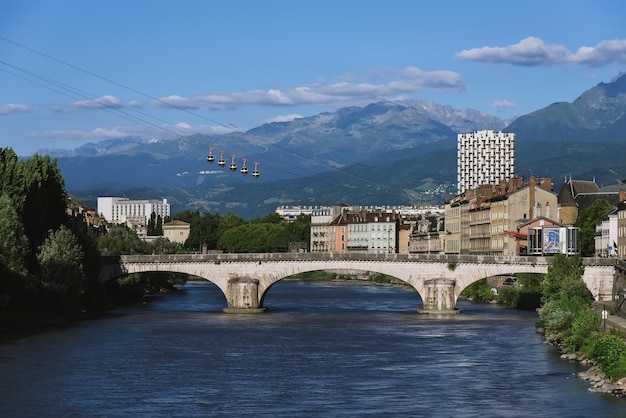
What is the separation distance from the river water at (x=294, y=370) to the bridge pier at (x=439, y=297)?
4032 mm

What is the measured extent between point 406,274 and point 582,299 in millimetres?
19080

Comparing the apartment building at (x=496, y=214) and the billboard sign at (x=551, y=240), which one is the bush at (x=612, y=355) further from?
the apartment building at (x=496, y=214)

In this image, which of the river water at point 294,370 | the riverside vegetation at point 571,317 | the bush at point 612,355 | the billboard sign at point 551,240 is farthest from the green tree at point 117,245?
the bush at point 612,355

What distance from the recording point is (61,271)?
93.9 meters

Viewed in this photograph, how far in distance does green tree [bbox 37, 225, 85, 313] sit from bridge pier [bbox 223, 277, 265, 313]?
14.6m

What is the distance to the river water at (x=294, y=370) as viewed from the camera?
52531mm

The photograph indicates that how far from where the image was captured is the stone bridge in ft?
341

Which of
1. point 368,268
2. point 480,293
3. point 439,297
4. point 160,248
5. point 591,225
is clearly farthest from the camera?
point 160,248

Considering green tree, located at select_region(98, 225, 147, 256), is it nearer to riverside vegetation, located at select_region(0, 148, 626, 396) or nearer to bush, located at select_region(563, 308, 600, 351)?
riverside vegetation, located at select_region(0, 148, 626, 396)

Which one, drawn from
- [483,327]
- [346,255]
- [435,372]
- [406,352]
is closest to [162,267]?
[346,255]

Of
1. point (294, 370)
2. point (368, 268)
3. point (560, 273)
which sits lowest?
point (294, 370)

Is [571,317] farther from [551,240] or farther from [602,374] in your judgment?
[551,240]

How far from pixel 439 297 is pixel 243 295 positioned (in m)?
15.6

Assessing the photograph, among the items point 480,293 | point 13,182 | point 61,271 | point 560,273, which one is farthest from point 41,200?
point 480,293
